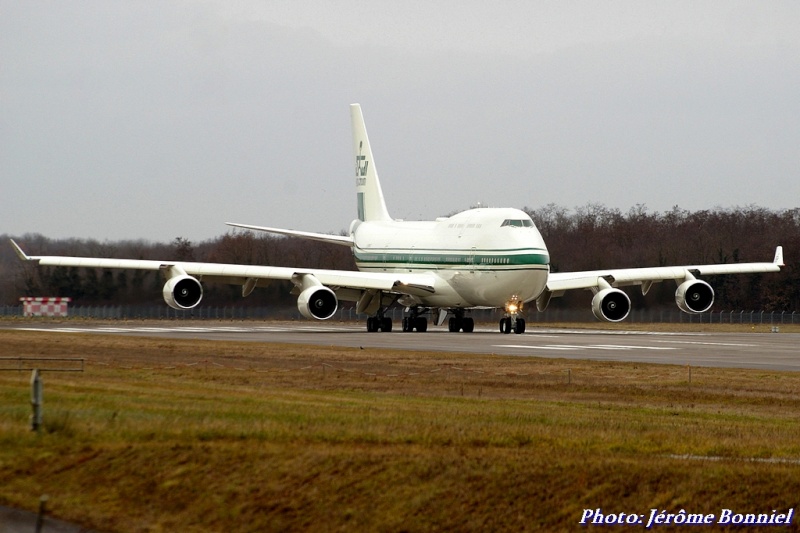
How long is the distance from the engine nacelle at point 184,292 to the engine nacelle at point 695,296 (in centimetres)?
2148

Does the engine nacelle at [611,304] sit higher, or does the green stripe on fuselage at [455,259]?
the green stripe on fuselage at [455,259]

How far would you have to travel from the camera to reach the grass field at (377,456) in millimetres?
14891

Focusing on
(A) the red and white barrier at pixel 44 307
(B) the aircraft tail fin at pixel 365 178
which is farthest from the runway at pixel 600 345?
(A) the red and white barrier at pixel 44 307

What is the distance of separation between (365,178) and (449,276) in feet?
51.2

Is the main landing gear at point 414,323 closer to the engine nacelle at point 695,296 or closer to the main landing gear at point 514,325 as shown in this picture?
the main landing gear at point 514,325

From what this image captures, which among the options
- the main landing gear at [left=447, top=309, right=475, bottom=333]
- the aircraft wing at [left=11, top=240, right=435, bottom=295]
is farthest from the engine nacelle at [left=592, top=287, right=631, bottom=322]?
the aircraft wing at [left=11, top=240, right=435, bottom=295]

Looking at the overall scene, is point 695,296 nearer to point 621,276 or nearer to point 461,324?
point 621,276

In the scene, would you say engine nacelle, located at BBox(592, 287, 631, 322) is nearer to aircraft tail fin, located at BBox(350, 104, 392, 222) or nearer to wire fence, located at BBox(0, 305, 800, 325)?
aircraft tail fin, located at BBox(350, 104, 392, 222)

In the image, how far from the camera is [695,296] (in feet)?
189

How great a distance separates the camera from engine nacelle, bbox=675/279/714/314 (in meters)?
57.4

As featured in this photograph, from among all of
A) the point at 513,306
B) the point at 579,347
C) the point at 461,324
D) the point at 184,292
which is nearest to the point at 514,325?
the point at 513,306

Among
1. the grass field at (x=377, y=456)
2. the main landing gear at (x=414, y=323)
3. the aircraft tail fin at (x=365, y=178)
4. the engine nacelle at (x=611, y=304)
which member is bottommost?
the grass field at (x=377, y=456)

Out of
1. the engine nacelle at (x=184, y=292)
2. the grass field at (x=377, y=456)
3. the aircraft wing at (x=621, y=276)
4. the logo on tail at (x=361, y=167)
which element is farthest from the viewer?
the logo on tail at (x=361, y=167)

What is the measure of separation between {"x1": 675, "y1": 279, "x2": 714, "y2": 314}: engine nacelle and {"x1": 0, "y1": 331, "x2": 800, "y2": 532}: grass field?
31265mm
